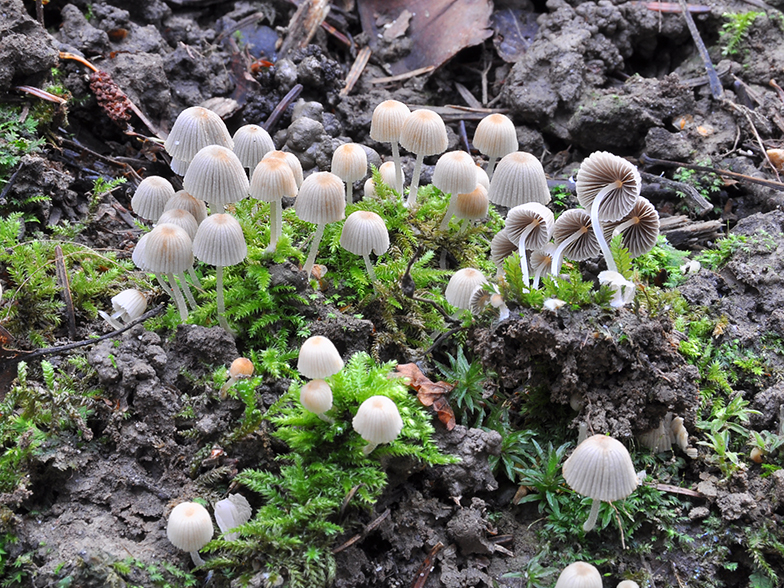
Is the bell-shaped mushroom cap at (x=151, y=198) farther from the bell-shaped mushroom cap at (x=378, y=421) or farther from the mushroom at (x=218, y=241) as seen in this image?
the bell-shaped mushroom cap at (x=378, y=421)

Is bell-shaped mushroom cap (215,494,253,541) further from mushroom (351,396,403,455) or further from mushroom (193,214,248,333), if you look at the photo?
mushroom (193,214,248,333)

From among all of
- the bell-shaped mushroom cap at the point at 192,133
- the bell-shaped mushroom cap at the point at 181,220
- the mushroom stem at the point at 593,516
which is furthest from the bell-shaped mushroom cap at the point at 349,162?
the mushroom stem at the point at 593,516

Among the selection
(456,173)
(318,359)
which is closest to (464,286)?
(456,173)

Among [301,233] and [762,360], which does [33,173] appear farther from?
[762,360]

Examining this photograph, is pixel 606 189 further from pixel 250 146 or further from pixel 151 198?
pixel 151 198

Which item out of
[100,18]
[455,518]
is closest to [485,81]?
[100,18]

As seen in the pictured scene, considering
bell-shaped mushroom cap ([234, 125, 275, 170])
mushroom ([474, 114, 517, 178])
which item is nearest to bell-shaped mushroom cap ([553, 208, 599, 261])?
mushroom ([474, 114, 517, 178])

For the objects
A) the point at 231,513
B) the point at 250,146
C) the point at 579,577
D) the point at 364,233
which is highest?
the point at 250,146

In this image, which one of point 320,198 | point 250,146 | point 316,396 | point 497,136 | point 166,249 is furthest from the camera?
point 497,136
